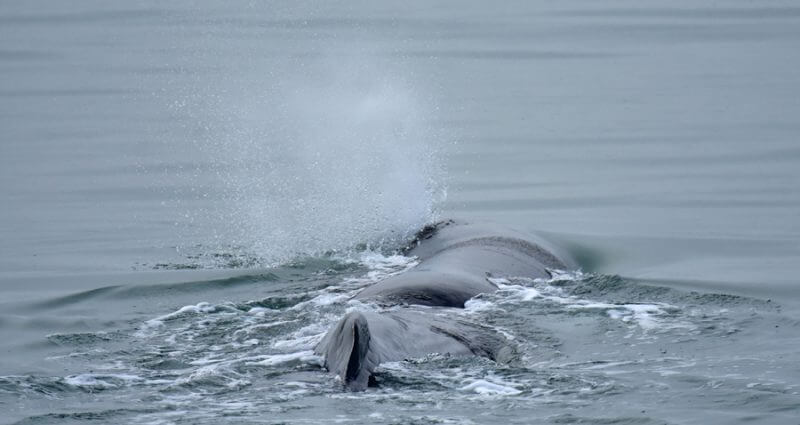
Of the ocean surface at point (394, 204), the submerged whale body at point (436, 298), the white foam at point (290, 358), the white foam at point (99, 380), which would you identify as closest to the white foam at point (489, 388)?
the ocean surface at point (394, 204)

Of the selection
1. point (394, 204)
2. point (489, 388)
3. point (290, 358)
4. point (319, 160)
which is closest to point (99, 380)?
point (290, 358)

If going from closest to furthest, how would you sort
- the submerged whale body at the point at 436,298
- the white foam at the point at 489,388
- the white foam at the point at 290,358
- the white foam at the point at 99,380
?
the white foam at the point at 489,388 < the submerged whale body at the point at 436,298 < the white foam at the point at 99,380 < the white foam at the point at 290,358

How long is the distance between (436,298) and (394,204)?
14.0 ft

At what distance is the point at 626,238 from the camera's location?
13.4 meters

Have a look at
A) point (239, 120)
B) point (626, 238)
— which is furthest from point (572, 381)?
point (239, 120)

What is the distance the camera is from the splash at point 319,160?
43.6 feet

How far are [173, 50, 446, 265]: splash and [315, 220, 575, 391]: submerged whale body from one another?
1.17m

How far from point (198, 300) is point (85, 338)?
1538 millimetres

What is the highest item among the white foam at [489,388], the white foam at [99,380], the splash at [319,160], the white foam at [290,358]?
the splash at [319,160]

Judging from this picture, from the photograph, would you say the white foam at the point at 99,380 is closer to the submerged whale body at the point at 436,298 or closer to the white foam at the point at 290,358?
the white foam at the point at 290,358

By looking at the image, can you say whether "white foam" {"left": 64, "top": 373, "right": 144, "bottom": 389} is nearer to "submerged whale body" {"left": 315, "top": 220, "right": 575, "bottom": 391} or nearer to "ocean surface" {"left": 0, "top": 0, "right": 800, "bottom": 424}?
"ocean surface" {"left": 0, "top": 0, "right": 800, "bottom": 424}

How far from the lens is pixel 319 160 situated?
60.3 ft

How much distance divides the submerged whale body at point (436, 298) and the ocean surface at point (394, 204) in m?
0.14

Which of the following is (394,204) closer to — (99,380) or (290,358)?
(290,358)
